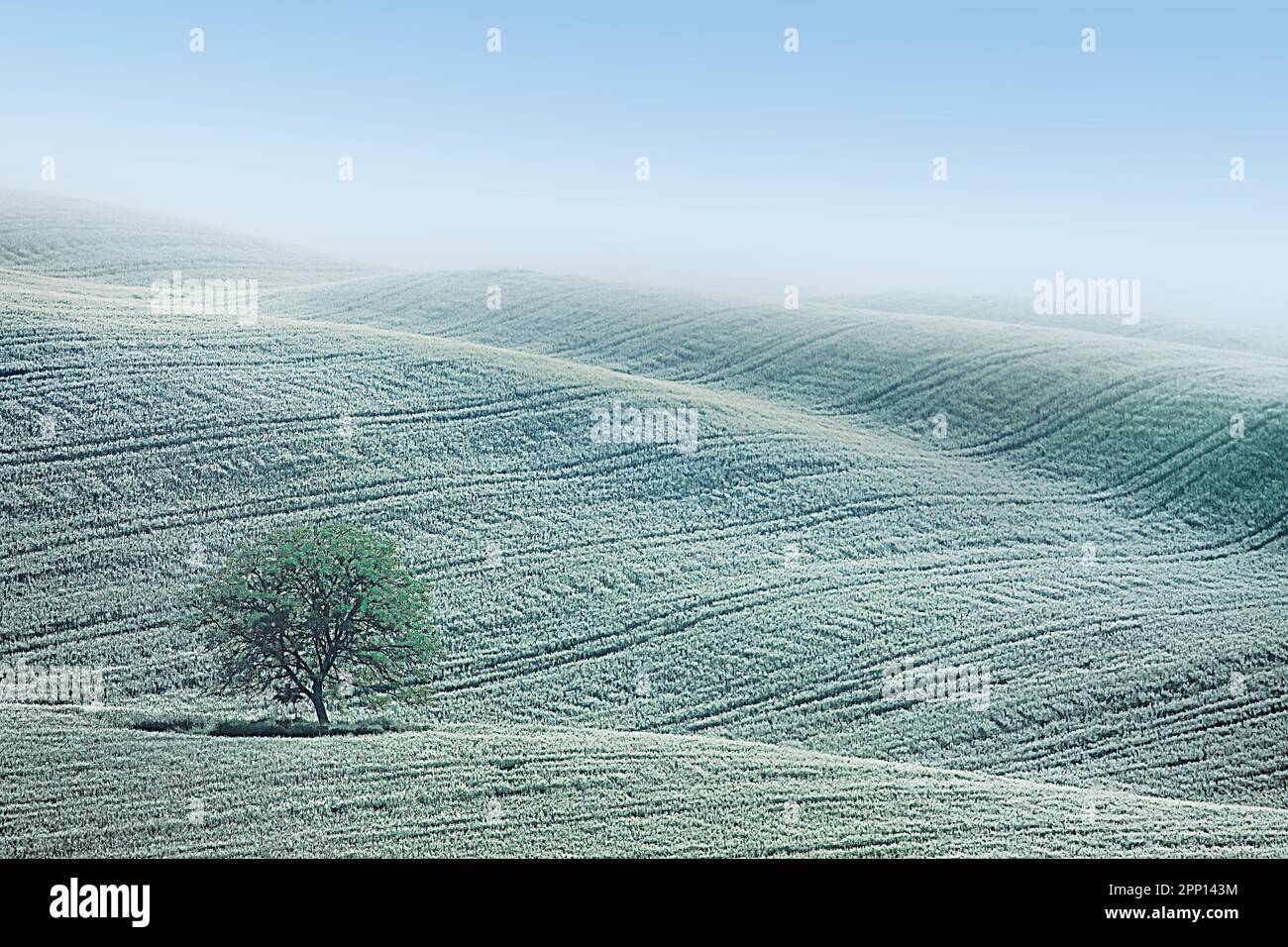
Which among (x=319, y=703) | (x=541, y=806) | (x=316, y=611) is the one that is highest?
(x=316, y=611)

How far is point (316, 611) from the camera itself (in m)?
16.5

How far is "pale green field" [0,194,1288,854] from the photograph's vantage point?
12961 millimetres

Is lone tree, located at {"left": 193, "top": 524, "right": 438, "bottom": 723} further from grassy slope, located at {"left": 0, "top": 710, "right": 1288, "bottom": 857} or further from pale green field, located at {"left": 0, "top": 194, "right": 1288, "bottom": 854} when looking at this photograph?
grassy slope, located at {"left": 0, "top": 710, "right": 1288, "bottom": 857}

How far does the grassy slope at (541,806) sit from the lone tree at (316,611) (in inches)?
73.3

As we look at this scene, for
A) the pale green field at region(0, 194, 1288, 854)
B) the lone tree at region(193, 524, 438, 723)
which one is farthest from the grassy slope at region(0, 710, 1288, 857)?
the lone tree at region(193, 524, 438, 723)

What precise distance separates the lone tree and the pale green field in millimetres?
1753

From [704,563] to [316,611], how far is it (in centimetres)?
1043

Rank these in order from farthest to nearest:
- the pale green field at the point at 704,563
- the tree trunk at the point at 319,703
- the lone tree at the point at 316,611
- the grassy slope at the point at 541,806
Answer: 1. the tree trunk at the point at 319,703
2. the lone tree at the point at 316,611
3. the pale green field at the point at 704,563
4. the grassy slope at the point at 541,806

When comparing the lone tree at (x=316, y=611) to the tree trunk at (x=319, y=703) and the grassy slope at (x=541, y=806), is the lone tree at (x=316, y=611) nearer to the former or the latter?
the tree trunk at (x=319, y=703)

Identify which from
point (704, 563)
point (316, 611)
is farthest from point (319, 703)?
point (704, 563)

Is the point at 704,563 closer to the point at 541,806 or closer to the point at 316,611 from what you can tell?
the point at 316,611

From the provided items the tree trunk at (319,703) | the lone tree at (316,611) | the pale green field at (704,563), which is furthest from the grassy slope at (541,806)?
the lone tree at (316,611)

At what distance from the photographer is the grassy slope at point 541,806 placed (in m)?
11.2
